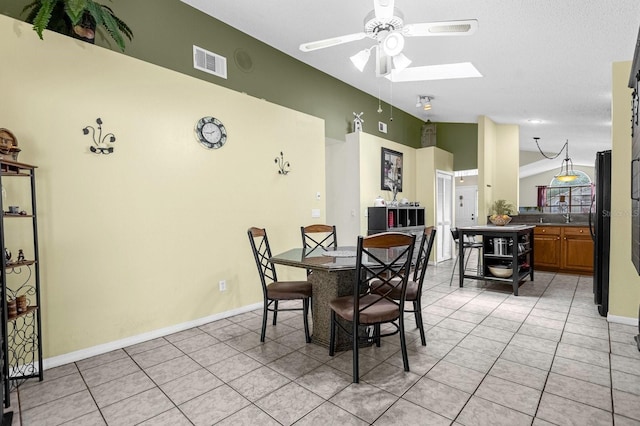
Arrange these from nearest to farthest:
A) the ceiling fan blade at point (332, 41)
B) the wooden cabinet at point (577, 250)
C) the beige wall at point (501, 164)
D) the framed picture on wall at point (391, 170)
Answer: the ceiling fan blade at point (332, 41)
the wooden cabinet at point (577, 250)
the framed picture on wall at point (391, 170)
the beige wall at point (501, 164)

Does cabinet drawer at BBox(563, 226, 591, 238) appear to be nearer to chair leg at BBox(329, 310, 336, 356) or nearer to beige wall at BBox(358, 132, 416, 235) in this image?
beige wall at BBox(358, 132, 416, 235)

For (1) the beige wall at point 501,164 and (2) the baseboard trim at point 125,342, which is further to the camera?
(1) the beige wall at point 501,164

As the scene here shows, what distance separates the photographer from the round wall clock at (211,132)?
11.3 feet

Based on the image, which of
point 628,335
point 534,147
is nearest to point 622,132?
point 628,335

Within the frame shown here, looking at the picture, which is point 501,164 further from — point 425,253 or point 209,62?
point 209,62

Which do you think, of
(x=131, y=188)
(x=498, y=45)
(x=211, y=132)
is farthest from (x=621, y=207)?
(x=131, y=188)

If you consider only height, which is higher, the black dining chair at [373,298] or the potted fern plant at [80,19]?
the potted fern plant at [80,19]

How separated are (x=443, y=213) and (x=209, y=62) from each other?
5695 mm

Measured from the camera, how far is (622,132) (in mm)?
3227

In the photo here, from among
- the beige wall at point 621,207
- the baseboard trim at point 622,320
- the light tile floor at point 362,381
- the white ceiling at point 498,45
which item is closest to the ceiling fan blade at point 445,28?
the white ceiling at point 498,45

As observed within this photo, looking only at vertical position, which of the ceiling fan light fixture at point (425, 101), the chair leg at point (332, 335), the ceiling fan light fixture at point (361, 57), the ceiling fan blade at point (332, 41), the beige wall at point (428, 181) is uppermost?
the ceiling fan light fixture at point (425, 101)

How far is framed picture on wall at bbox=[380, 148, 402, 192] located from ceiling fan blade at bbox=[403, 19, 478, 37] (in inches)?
140

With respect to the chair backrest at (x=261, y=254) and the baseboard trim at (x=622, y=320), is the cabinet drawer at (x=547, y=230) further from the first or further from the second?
the chair backrest at (x=261, y=254)

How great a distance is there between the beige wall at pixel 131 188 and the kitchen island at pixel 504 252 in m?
2.99
